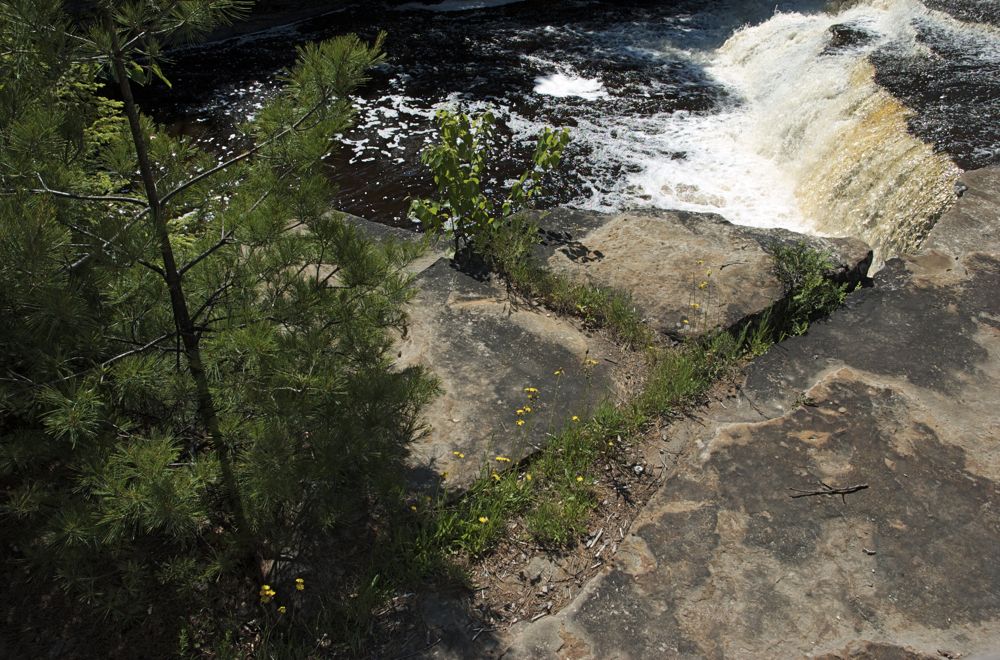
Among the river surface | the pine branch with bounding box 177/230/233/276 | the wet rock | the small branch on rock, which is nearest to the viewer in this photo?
the pine branch with bounding box 177/230/233/276

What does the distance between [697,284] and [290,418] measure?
3.06m

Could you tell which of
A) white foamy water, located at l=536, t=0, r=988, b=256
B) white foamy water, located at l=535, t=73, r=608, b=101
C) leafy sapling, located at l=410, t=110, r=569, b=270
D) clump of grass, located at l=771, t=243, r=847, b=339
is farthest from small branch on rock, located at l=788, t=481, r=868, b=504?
white foamy water, located at l=535, t=73, r=608, b=101

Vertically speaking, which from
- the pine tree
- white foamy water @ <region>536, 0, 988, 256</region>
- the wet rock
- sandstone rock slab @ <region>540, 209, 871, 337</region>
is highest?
the pine tree

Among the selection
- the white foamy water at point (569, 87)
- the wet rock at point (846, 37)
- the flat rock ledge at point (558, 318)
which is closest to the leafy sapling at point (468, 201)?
the flat rock ledge at point (558, 318)

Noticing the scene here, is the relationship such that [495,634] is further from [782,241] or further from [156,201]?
[782,241]

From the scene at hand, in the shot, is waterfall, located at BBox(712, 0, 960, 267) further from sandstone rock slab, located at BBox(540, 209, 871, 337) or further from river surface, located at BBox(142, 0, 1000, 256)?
sandstone rock slab, located at BBox(540, 209, 871, 337)

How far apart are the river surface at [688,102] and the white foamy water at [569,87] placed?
0.13 ft

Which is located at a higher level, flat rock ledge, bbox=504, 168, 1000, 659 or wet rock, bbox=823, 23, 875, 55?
wet rock, bbox=823, 23, 875, 55

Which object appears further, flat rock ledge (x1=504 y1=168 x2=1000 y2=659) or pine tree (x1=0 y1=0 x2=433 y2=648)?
flat rock ledge (x1=504 y1=168 x2=1000 y2=659)

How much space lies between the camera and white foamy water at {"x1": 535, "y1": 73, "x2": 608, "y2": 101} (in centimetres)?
1025

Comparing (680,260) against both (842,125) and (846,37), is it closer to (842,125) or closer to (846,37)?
(842,125)

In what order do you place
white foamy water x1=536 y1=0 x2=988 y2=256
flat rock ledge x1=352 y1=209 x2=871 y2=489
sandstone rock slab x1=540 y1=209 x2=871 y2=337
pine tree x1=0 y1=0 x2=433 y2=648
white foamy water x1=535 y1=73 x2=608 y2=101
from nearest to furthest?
pine tree x1=0 y1=0 x2=433 y2=648 → flat rock ledge x1=352 y1=209 x2=871 y2=489 → sandstone rock slab x1=540 y1=209 x2=871 y2=337 → white foamy water x1=536 y1=0 x2=988 y2=256 → white foamy water x1=535 y1=73 x2=608 y2=101

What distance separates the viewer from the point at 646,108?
9930mm

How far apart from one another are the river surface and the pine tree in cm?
503
